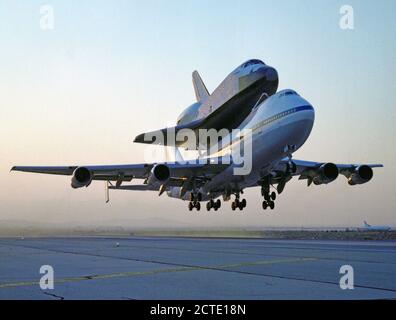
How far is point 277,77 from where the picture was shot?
5019cm

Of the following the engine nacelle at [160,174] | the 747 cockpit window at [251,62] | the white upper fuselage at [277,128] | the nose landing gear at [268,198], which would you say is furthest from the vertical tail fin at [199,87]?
the engine nacelle at [160,174]

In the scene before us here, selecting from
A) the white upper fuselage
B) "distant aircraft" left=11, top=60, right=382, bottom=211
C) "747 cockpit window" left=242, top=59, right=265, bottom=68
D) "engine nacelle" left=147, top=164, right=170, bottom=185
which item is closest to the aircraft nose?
"distant aircraft" left=11, top=60, right=382, bottom=211

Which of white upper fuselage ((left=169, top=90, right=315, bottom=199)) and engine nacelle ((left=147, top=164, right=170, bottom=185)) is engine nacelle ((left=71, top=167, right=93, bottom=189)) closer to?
engine nacelle ((left=147, top=164, right=170, bottom=185))

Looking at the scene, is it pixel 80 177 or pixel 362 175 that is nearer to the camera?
pixel 80 177

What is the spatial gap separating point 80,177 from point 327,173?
63.5ft

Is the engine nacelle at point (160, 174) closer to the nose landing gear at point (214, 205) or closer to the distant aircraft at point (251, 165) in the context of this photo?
the distant aircraft at point (251, 165)

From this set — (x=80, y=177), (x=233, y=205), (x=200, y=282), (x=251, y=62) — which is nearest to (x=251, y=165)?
(x=233, y=205)

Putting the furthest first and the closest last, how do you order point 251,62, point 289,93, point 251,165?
point 251,62
point 251,165
point 289,93

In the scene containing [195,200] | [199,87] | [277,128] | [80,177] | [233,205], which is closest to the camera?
[277,128]

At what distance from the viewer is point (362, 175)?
37.9 m

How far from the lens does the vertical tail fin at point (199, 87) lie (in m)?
79.4

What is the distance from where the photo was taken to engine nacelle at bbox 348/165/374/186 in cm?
3766

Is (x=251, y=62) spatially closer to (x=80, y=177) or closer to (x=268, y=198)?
(x=268, y=198)
